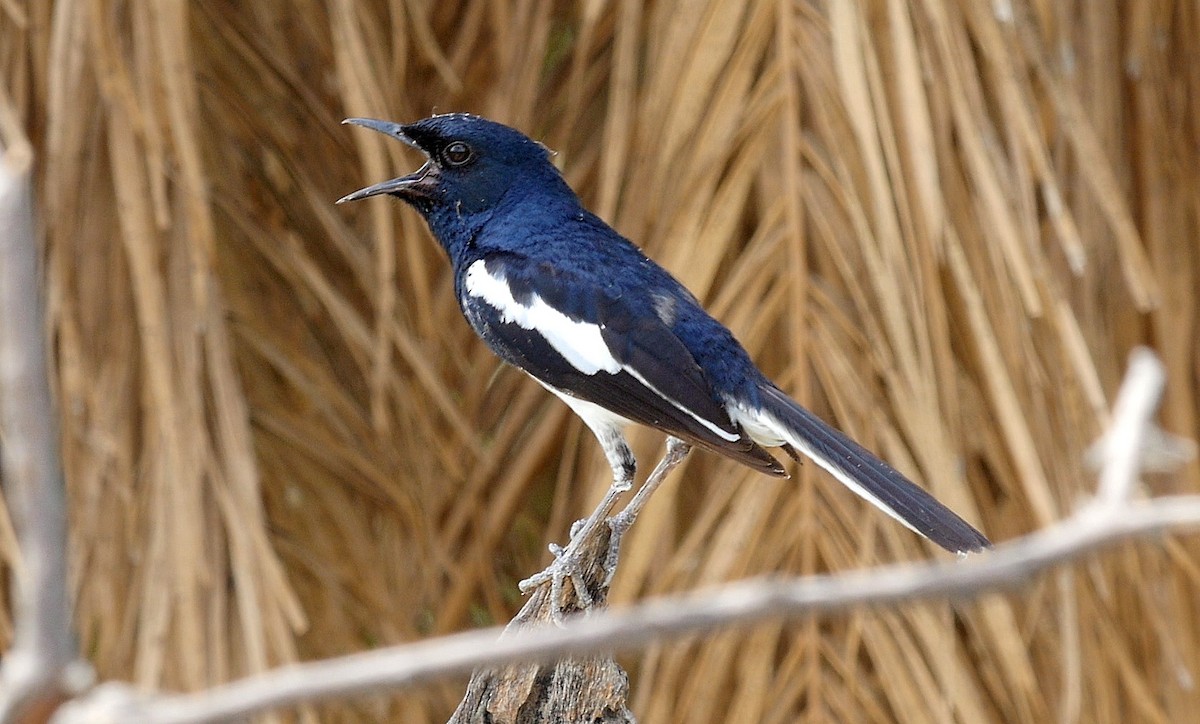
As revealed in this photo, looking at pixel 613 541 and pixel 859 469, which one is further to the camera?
pixel 613 541

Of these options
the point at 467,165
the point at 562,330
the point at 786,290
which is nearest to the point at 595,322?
the point at 562,330

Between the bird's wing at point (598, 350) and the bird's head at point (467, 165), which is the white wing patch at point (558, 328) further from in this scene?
the bird's head at point (467, 165)

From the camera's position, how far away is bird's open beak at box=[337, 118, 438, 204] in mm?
3049

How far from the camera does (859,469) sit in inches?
99.0

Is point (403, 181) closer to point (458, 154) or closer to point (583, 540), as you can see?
point (458, 154)

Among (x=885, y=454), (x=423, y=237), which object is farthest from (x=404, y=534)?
(x=885, y=454)

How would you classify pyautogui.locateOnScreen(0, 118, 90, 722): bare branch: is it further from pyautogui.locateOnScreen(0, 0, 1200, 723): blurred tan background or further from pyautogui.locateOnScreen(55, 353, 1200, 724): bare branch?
pyautogui.locateOnScreen(0, 0, 1200, 723): blurred tan background

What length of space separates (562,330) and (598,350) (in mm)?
98

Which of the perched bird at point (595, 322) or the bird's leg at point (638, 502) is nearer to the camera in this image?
the perched bird at point (595, 322)

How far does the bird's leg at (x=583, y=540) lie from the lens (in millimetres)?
2641

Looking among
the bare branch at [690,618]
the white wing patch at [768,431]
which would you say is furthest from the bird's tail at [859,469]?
the bare branch at [690,618]

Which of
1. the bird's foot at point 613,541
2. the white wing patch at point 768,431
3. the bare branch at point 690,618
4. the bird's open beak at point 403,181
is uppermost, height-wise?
the bare branch at point 690,618

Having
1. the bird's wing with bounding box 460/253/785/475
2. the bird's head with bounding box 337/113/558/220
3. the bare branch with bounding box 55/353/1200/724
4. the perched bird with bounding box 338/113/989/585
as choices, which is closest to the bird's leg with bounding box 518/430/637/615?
the perched bird with bounding box 338/113/989/585

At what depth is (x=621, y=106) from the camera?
10.9ft
